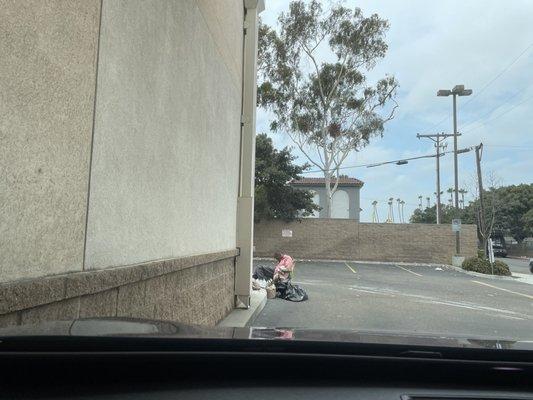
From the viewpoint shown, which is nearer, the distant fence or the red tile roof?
the distant fence

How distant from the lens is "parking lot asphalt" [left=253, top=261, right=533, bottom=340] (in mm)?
9648

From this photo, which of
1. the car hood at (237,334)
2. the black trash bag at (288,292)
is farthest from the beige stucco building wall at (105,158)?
the black trash bag at (288,292)

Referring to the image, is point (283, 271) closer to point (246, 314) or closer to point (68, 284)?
point (246, 314)

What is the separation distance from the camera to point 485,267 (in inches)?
1013

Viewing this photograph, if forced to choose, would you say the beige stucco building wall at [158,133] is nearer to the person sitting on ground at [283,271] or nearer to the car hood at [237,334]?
the car hood at [237,334]

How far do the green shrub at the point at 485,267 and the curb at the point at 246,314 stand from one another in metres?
17.0

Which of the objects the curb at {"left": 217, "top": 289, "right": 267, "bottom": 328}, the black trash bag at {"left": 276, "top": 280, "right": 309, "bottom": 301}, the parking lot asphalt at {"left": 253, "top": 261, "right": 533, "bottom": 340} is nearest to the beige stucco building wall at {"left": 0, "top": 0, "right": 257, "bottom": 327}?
the curb at {"left": 217, "top": 289, "right": 267, "bottom": 328}

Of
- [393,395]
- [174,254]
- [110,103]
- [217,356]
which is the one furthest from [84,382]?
[174,254]

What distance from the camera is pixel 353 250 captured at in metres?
32.8

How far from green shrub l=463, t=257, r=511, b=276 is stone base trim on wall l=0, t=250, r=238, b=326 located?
788 inches

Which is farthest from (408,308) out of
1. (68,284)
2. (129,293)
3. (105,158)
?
(68,284)

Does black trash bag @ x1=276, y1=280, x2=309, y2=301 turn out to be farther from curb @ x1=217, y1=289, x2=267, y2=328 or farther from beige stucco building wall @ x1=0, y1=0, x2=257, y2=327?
beige stucco building wall @ x1=0, y1=0, x2=257, y2=327

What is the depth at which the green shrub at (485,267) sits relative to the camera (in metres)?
25.0

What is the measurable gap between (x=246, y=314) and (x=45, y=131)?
21.2 ft
